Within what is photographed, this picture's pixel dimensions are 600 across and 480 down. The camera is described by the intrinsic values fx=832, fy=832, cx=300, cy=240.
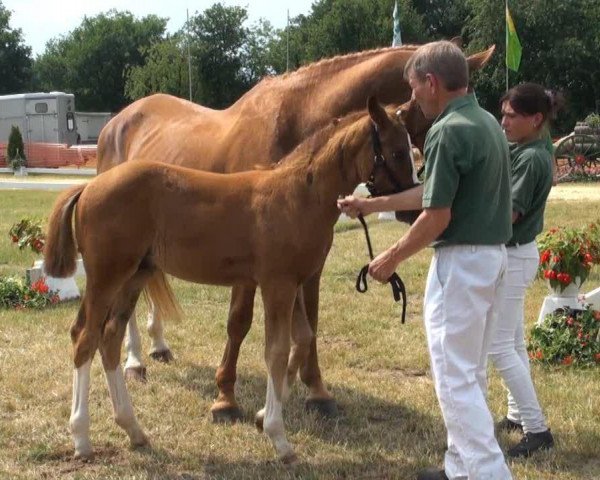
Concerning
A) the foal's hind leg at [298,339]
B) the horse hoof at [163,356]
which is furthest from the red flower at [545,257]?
the horse hoof at [163,356]

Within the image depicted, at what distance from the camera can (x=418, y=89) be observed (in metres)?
3.52

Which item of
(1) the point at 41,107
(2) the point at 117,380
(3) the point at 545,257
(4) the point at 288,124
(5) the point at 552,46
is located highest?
(5) the point at 552,46

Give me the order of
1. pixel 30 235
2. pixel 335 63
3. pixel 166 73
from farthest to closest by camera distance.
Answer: pixel 166 73 → pixel 30 235 → pixel 335 63

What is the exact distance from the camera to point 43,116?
40344 millimetres

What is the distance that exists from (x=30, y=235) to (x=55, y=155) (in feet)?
98.7

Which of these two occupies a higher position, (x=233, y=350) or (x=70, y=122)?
(x=70, y=122)

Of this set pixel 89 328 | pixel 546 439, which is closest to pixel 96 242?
pixel 89 328

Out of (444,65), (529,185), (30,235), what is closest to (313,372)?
(529,185)

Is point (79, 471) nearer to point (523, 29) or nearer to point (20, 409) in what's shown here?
point (20, 409)

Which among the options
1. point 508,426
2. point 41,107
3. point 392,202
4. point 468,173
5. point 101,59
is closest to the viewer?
point 468,173

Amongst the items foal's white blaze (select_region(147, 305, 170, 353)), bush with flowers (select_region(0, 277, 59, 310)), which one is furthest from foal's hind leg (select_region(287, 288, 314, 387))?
bush with flowers (select_region(0, 277, 59, 310))

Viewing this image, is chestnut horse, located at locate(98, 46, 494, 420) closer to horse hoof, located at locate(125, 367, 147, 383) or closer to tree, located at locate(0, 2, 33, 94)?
horse hoof, located at locate(125, 367, 147, 383)

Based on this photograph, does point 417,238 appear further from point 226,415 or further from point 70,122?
point 70,122

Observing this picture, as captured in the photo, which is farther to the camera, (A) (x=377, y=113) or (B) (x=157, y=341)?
(B) (x=157, y=341)
